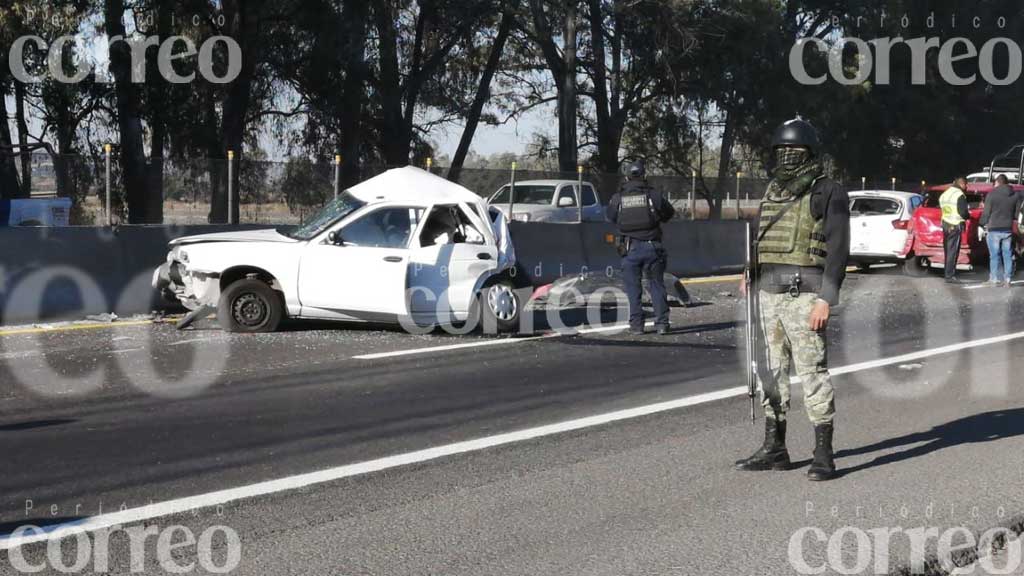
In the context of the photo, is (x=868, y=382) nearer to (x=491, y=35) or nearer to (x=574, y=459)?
(x=574, y=459)

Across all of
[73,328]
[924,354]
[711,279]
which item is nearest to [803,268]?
[924,354]

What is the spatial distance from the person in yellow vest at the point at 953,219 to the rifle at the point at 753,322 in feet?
48.4

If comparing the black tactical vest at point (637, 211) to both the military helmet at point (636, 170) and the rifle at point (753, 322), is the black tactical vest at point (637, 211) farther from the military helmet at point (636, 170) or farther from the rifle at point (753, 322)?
the rifle at point (753, 322)

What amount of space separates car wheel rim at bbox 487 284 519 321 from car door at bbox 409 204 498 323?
19 centimetres

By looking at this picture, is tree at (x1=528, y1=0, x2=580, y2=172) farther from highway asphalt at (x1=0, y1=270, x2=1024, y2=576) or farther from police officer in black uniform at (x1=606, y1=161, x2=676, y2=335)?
highway asphalt at (x1=0, y1=270, x2=1024, y2=576)

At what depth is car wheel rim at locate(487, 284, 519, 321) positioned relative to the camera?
42.4 feet

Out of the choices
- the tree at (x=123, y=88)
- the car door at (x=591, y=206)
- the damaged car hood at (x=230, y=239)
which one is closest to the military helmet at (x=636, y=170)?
the damaged car hood at (x=230, y=239)

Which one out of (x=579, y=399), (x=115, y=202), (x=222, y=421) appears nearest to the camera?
(x=222, y=421)

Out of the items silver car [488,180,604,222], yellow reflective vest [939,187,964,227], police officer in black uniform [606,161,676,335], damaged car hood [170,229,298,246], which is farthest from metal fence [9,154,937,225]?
police officer in black uniform [606,161,676,335]

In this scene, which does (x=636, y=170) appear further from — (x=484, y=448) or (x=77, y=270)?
(x=77, y=270)

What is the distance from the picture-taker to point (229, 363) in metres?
10.9

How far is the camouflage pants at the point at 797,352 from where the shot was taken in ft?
22.1

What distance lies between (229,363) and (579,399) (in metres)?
3.24

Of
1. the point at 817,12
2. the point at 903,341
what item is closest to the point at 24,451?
the point at 903,341
